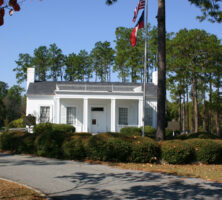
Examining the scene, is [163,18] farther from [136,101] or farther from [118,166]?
[136,101]

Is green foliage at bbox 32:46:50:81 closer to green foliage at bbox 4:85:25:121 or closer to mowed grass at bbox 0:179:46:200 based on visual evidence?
green foliage at bbox 4:85:25:121

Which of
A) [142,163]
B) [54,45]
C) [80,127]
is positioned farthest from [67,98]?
[54,45]

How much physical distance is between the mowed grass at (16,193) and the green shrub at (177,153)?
5884mm

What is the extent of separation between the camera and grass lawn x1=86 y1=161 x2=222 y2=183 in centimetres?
866

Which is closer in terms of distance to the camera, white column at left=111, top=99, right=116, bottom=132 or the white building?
white column at left=111, top=99, right=116, bottom=132

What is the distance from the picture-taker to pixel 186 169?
9758 millimetres

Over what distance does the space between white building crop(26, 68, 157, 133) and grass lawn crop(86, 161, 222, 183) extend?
43.2 feet

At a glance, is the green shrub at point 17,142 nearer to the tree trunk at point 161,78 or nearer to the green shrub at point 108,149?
the green shrub at point 108,149

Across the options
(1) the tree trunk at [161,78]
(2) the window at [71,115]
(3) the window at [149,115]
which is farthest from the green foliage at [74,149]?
(3) the window at [149,115]

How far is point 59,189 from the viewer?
6.76 m

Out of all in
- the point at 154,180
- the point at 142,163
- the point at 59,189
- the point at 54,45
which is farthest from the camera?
the point at 54,45

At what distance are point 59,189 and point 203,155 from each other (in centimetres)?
642

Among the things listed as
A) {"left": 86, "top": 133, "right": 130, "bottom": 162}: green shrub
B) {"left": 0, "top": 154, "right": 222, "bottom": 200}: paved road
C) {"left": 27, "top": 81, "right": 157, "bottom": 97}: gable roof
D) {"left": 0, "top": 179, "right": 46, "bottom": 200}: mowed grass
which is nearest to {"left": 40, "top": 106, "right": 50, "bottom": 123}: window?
{"left": 27, "top": 81, "right": 157, "bottom": 97}: gable roof

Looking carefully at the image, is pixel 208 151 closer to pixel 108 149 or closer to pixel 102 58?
pixel 108 149
